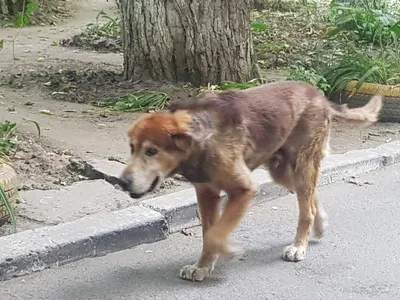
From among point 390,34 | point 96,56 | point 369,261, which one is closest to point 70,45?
point 96,56

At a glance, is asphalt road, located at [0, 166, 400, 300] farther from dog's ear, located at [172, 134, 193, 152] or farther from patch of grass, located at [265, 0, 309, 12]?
patch of grass, located at [265, 0, 309, 12]

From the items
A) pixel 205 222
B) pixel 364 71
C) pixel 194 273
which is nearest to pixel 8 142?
pixel 205 222

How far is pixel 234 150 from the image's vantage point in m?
4.31

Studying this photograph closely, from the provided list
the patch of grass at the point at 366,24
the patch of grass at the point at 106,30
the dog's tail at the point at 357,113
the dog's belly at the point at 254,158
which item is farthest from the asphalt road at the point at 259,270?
the patch of grass at the point at 106,30

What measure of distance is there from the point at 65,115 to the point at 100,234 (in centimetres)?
317

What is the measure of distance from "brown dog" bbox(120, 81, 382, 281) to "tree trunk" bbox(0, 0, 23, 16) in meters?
10.9

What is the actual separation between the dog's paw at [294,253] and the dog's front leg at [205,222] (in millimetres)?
533

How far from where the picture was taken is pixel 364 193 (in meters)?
6.29

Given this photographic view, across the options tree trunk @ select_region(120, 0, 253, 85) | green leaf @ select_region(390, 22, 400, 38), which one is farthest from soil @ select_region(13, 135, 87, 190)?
green leaf @ select_region(390, 22, 400, 38)

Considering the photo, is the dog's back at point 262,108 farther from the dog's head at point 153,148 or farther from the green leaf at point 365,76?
the green leaf at point 365,76

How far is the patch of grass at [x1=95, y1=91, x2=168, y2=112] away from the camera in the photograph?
8.00m

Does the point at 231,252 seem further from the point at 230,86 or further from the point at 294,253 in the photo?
the point at 230,86

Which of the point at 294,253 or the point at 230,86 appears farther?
the point at 230,86

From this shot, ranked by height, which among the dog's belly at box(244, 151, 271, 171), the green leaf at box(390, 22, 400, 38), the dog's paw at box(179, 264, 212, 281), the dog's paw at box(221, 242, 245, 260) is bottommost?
A: the dog's paw at box(179, 264, 212, 281)
